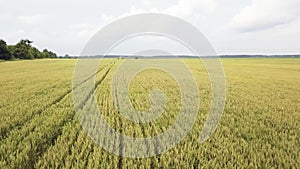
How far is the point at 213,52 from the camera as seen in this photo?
8.41 meters

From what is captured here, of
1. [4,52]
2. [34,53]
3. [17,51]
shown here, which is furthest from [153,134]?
[34,53]

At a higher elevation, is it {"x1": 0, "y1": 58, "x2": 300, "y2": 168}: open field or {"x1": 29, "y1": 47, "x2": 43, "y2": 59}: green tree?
{"x1": 29, "y1": 47, "x2": 43, "y2": 59}: green tree

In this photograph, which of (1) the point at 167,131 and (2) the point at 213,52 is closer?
(1) the point at 167,131

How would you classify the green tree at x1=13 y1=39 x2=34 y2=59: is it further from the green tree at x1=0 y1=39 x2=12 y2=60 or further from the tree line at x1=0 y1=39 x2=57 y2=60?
the green tree at x1=0 y1=39 x2=12 y2=60

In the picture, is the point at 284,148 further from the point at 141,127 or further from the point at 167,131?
the point at 141,127

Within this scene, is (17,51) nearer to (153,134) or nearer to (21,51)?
(21,51)

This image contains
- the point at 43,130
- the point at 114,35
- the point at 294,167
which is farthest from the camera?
the point at 114,35

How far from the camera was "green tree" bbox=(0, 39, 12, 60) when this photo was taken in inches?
2469

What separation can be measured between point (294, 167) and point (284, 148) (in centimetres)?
101

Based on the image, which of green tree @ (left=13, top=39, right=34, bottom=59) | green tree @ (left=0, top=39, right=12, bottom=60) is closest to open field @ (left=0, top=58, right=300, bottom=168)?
green tree @ (left=0, top=39, right=12, bottom=60)

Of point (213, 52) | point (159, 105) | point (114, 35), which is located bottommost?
point (159, 105)

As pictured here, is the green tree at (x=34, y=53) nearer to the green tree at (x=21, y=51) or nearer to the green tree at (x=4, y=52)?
the green tree at (x=21, y=51)

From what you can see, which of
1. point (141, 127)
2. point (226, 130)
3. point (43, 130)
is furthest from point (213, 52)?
point (43, 130)

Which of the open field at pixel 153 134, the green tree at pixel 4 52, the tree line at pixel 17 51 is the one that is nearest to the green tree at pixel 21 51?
the tree line at pixel 17 51
